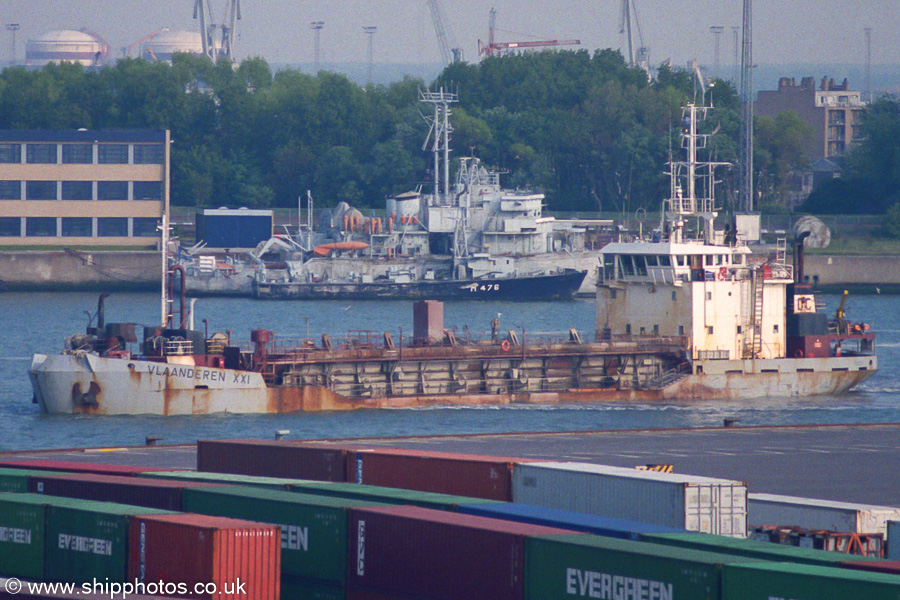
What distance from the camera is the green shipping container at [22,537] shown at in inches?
740

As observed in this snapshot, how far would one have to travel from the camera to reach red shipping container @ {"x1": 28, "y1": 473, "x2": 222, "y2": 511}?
67.9 feet

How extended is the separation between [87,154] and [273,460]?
83746 millimetres

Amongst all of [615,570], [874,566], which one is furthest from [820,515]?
[615,570]

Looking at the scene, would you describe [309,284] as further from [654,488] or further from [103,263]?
[654,488]

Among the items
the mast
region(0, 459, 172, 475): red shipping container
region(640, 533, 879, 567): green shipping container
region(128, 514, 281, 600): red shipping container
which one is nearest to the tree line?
the mast

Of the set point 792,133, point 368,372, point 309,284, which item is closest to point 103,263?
point 309,284

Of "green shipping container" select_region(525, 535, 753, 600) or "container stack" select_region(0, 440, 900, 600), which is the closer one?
"green shipping container" select_region(525, 535, 753, 600)

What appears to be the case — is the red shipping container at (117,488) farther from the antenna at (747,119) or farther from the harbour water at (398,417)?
the antenna at (747,119)

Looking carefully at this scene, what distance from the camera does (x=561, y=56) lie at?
486 feet

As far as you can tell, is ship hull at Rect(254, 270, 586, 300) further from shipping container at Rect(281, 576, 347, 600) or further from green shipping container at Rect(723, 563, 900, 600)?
green shipping container at Rect(723, 563, 900, 600)

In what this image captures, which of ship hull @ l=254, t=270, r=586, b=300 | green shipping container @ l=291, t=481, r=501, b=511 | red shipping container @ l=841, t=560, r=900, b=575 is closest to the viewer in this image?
red shipping container @ l=841, t=560, r=900, b=575

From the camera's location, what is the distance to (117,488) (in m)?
21.3

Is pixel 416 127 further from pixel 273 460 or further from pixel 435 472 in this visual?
pixel 435 472

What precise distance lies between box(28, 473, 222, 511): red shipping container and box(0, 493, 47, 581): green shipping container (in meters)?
1.93
